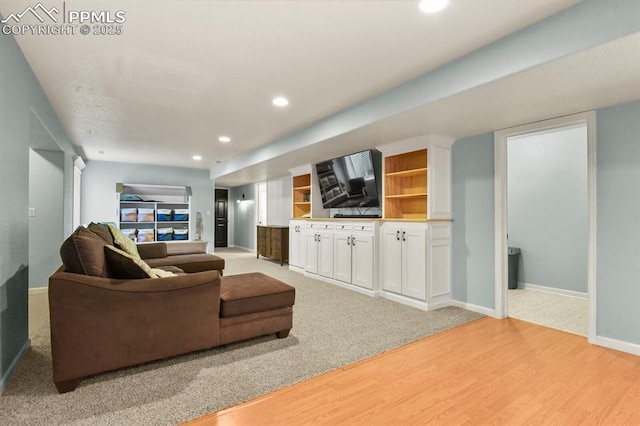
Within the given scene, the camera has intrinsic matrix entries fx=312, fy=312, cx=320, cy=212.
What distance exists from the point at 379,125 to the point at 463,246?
1847 millimetres

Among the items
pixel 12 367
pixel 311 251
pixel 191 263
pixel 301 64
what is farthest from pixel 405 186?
pixel 12 367

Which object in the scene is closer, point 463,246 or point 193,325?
point 193,325

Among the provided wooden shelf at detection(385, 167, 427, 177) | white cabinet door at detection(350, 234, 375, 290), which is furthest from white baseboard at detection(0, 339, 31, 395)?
wooden shelf at detection(385, 167, 427, 177)

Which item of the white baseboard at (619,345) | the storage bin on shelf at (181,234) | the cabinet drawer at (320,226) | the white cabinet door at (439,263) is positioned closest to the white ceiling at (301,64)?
the white cabinet door at (439,263)

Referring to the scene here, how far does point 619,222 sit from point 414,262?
1922 millimetres

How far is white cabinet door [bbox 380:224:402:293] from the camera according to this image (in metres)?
4.10

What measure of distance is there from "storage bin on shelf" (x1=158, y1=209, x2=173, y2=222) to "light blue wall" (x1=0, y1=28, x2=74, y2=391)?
5.40 metres

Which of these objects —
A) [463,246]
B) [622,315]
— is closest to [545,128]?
[463,246]

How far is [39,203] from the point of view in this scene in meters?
4.34

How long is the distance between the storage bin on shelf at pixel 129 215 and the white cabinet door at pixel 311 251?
4472mm

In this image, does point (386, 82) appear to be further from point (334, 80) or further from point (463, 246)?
point (463, 246)

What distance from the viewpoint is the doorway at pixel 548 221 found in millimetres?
4281

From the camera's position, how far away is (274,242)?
7.32m

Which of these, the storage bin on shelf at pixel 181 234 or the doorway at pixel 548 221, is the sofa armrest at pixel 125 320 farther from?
the storage bin on shelf at pixel 181 234
